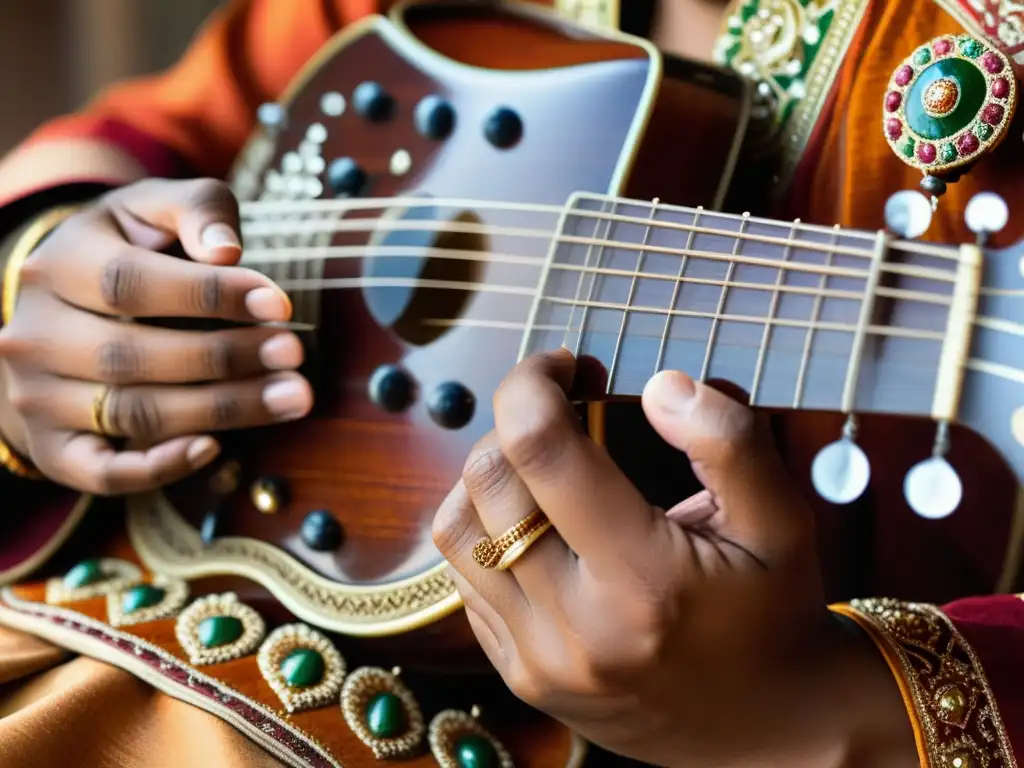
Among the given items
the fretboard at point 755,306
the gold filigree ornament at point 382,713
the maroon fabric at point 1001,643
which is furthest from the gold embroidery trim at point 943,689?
the gold filigree ornament at point 382,713

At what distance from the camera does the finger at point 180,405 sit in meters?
0.50

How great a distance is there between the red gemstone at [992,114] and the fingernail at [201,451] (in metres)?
0.41

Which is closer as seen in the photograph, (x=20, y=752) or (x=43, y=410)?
(x=20, y=752)

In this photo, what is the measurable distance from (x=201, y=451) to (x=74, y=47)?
3.92 ft

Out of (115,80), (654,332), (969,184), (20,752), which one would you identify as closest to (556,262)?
(654,332)

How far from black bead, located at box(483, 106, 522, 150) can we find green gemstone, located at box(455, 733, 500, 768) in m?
0.31

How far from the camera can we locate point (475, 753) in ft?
1.43

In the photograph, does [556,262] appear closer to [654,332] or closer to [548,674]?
[654,332]

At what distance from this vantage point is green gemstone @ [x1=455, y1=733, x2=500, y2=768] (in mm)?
435

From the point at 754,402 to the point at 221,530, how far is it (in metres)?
0.34

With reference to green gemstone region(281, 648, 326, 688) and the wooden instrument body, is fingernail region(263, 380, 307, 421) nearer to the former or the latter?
the wooden instrument body

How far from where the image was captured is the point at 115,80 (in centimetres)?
144

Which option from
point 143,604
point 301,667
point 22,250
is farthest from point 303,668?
point 22,250

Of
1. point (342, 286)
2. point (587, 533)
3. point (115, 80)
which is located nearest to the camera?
point (587, 533)
